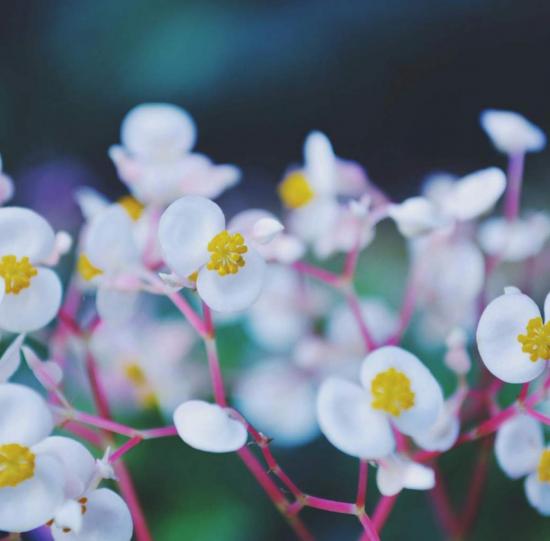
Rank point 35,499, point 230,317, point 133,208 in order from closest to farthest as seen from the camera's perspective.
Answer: point 35,499 < point 133,208 < point 230,317

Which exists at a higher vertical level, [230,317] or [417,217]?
[417,217]

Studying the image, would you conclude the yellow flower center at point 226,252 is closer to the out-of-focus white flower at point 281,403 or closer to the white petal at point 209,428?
the white petal at point 209,428

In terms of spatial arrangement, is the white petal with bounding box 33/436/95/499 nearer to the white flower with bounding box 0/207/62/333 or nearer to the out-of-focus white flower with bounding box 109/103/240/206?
the white flower with bounding box 0/207/62/333

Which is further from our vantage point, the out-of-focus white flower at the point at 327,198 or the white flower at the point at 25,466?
the out-of-focus white flower at the point at 327,198

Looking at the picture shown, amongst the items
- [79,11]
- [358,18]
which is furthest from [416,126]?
[79,11]

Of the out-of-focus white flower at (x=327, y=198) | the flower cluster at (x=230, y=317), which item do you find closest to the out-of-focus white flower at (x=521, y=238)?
the flower cluster at (x=230, y=317)

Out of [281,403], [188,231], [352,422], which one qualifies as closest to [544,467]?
[352,422]

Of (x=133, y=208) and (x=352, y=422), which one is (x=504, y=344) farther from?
(x=133, y=208)
